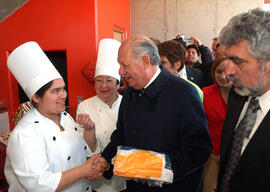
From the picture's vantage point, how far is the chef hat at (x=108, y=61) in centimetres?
197

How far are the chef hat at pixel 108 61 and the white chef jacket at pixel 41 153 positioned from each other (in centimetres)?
58

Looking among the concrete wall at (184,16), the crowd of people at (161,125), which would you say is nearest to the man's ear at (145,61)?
the crowd of people at (161,125)

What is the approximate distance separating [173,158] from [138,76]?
1.64ft

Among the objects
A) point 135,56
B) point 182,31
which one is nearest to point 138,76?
point 135,56

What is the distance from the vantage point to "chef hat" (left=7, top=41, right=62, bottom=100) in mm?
1423

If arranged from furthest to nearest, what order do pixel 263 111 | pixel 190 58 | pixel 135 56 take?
1. pixel 190 58
2. pixel 135 56
3. pixel 263 111

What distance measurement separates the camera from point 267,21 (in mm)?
847

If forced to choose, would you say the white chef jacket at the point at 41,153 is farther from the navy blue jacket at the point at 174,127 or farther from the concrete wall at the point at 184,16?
the concrete wall at the point at 184,16

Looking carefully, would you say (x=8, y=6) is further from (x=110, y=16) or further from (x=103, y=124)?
(x=103, y=124)

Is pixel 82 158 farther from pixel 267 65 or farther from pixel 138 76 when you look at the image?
pixel 267 65

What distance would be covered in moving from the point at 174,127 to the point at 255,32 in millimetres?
600

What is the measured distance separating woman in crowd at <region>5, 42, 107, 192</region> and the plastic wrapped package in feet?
1.14

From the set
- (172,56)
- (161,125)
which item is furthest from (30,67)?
(172,56)

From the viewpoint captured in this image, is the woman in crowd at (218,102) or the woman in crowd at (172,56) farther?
the woman in crowd at (172,56)
